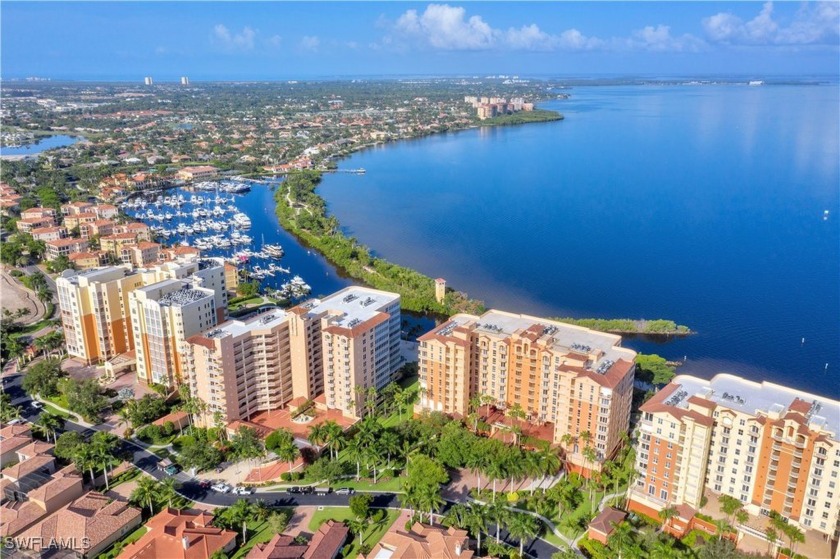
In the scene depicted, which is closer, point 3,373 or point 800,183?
point 3,373

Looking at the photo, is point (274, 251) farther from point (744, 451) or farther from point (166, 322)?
point (744, 451)

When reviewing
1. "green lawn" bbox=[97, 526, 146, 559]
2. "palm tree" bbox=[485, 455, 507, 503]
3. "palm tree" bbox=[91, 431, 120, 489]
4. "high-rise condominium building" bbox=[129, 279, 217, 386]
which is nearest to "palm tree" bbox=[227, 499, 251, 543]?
"green lawn" bbox=[97, 526, 146, 559]

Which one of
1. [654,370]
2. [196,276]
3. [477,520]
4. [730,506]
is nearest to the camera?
[477,520]

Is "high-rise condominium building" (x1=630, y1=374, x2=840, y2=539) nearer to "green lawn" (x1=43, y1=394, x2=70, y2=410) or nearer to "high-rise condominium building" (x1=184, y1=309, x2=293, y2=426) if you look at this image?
"high-rise condominium building" (x1=184, y1=309, x2=293, y2=426)

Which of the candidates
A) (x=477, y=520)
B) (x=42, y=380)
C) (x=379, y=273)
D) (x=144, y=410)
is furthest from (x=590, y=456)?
(x=379, y=273)

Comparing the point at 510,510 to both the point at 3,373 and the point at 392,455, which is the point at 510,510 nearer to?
the point at 392,455

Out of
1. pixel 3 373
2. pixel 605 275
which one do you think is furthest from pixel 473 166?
pixel 3 373
